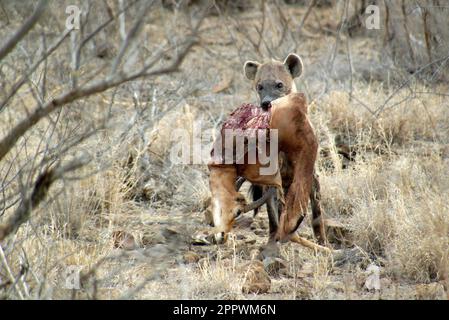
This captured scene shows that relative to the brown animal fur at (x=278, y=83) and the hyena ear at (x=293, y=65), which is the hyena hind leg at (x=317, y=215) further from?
the hyena ear at (x=293, y=65)

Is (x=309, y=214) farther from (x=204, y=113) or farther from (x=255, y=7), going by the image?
(x=255, y=7)

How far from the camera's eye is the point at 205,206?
22.6ft

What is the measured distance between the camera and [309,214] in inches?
260

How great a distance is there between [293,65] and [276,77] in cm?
24

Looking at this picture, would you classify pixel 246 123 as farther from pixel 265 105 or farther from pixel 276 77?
pixel 276 77

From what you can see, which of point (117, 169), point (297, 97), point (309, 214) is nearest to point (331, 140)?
point (309, 214)

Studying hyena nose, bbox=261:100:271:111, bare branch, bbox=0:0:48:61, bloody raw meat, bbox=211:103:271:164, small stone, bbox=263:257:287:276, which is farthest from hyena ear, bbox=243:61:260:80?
bare branch, bbox=0:0:48:61

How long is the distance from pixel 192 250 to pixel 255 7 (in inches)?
273

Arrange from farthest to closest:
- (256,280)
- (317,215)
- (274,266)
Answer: (317,215), (274,266), (256,280)

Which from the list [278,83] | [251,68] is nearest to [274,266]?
[278,83]

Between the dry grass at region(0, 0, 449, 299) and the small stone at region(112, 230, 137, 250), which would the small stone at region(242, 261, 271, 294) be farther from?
the small stone at region(112, 230, 137, 250)

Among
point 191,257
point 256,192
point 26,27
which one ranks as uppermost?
point 26,27

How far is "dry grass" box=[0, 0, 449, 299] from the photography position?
4.95 metres

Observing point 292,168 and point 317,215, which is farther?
point 317,215
